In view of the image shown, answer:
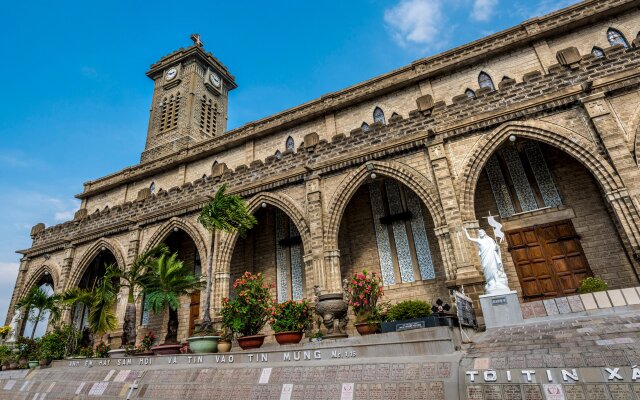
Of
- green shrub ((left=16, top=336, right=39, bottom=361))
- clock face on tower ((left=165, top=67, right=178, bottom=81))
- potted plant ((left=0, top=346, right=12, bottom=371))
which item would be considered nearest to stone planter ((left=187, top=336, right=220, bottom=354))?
green shrub ((left=16, top=336, right=39, bottom=361))

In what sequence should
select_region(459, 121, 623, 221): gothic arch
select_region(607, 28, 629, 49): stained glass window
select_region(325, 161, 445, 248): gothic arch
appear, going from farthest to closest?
select_region(607, 28, 629, 49): stained glass window
select_region(325, 161, 445, 248): gothic arch
select_region(459, 121, 623, 221): gothic arch

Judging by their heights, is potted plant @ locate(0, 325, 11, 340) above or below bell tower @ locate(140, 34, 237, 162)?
below

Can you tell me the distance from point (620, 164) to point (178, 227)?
17.1m

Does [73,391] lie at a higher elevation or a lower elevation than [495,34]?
lower

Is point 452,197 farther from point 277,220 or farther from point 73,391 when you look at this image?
point 73,391

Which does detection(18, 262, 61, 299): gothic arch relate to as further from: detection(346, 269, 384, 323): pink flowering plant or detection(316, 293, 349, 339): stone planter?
detection(346, 269, 384, 323): pink flowering plant

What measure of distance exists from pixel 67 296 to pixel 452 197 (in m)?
16.1

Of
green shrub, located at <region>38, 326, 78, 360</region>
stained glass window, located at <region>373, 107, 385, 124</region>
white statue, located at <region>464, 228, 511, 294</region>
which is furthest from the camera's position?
stained glass window, located at <region>373, 107, 385, 124</region>

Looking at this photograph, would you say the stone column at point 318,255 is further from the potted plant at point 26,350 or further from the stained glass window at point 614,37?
the stained glass window at point 614,37

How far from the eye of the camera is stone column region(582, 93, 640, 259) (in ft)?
32.2

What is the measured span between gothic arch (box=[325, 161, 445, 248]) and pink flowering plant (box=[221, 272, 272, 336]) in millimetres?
3211

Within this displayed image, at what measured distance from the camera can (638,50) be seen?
1129 centimetres

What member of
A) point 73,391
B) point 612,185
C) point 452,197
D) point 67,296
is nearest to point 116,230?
Answer: point 67,296

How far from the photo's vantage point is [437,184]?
12.3 metres
